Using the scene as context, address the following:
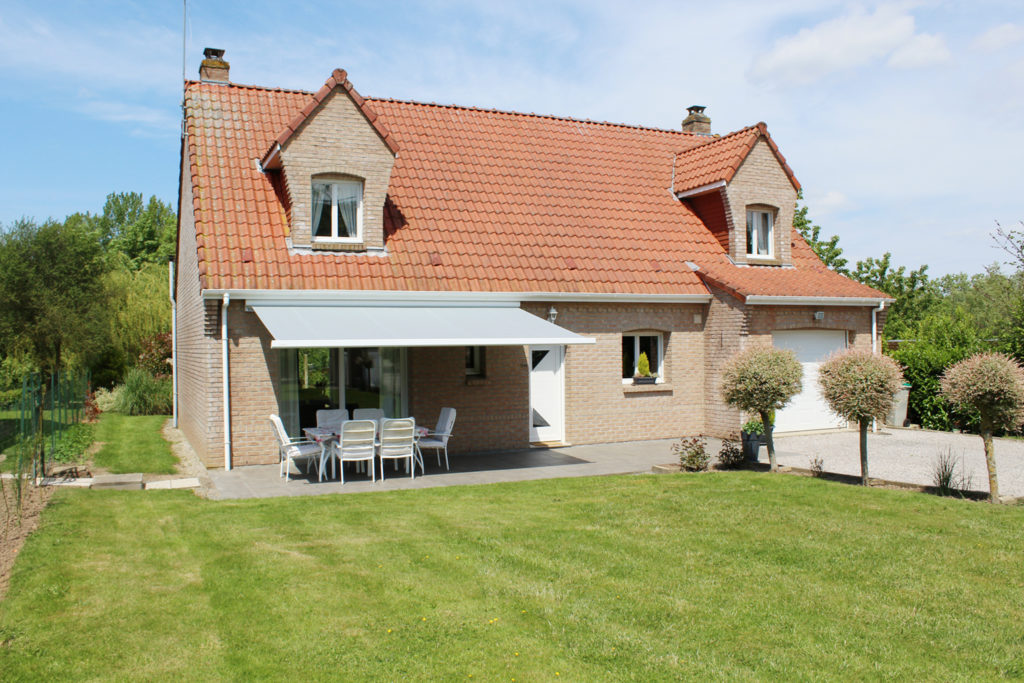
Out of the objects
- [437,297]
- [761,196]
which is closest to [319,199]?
[437,297]

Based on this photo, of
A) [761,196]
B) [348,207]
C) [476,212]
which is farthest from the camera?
[761,196]

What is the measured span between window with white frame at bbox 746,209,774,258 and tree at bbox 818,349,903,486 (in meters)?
8.56

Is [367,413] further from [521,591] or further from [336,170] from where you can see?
[521,591]

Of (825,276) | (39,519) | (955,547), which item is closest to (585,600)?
(955,547)

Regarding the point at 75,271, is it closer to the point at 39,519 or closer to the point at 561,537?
the point at 39,519

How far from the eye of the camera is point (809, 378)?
2003 cm

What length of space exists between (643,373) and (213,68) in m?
12.8

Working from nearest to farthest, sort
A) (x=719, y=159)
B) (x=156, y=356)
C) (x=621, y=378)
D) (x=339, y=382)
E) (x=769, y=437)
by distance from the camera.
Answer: (x=769, y=437) → (x=339, y=382) → (x=621, y=378) → (x=719, y=159) → (x=156, y=356)

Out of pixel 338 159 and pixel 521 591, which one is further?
pixel 338 159

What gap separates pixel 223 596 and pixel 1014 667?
6.56m

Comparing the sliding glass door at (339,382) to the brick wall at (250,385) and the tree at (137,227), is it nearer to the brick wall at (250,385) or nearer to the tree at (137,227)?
the brick wall at (250,385)

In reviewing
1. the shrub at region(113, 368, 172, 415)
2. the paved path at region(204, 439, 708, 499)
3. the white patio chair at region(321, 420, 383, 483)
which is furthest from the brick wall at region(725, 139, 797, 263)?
the shrub at region(113, 368, 172, 415)

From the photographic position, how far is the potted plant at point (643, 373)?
62.6 ft

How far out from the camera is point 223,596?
7461mm
